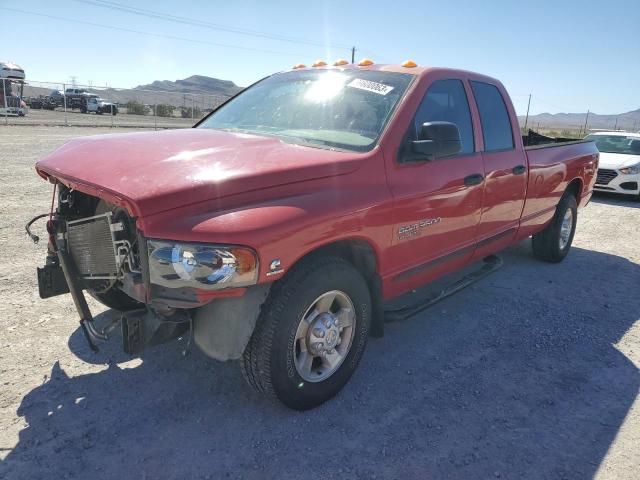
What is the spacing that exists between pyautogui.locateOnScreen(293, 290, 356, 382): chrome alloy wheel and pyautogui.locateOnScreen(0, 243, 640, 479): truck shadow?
9.8 inches

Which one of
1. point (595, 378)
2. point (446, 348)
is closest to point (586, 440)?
point (595, 378)

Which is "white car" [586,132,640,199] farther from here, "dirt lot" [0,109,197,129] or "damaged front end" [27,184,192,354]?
"dirt lot" [0,109,197,129]

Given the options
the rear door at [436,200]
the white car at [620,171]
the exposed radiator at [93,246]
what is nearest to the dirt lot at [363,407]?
the exposed radiator at [93,246]

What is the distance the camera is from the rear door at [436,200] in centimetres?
317

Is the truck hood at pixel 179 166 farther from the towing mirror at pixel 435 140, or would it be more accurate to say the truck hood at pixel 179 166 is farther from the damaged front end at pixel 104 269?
the towing mirror at pixel 435 140

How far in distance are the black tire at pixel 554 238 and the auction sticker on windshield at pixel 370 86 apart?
3334 millimetres

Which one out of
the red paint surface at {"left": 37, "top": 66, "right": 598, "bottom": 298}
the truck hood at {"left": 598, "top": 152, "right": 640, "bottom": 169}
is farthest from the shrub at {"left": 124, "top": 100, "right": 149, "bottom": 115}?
the red paint surface at {"left": 37, "top": 66, "right": 598, "bottom": 298}

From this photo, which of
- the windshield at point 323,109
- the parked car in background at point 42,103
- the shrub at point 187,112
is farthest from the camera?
the shrub at point 187,112

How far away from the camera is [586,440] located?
9.12ft

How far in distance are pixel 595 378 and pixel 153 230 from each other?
3083mm

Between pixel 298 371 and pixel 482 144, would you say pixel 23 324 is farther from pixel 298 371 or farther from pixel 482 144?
pixel 482 144

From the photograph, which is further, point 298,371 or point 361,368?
point 361,368

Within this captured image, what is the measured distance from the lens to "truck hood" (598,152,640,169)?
35.8 ft

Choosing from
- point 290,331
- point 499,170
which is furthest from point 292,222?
point 499,170
